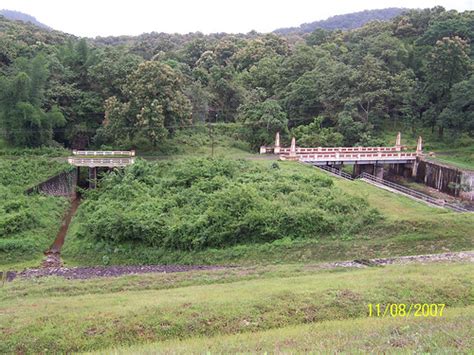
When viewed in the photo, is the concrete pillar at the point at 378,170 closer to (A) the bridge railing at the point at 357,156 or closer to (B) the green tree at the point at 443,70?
(A) the bridge railing at the point at 357,156

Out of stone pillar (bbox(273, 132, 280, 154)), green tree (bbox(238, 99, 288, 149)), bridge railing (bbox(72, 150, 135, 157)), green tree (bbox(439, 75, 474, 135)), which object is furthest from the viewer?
green tree (bbox(439, 75, 474, 135))

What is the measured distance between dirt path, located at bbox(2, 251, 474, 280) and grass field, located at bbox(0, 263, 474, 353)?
2.11 m

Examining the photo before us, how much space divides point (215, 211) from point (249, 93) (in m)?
32.6

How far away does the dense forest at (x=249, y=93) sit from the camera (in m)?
37.6

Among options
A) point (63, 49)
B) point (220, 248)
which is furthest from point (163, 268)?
point (63, 49)

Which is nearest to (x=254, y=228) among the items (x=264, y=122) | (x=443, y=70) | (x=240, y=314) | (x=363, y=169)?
(x=240, y=314)

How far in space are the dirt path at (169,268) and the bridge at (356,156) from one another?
62.3ft

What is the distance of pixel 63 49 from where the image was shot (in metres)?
48.1

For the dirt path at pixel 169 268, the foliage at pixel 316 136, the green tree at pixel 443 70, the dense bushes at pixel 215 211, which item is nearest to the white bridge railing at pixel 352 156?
the foliage at pixel 316 136

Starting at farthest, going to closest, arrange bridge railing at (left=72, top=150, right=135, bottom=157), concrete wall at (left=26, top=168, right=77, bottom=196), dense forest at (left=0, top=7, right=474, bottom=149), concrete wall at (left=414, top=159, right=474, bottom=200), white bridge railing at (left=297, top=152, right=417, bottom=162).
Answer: white bridge railing at (left=297, top=152, right=417, bottom=162) < dense forest at (left=0, top=7, right=474, bottom=149) < bridge railing at (left=72, top=150, right=135, bottom=157) < concrete wall at (left=414, top=159, right=474, bottom=200) < concrete wall at (left=26, top=168, right=77, bottom=196)

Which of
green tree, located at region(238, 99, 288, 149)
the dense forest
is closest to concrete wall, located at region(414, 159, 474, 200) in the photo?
the dense forest

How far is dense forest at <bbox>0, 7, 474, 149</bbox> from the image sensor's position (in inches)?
1481

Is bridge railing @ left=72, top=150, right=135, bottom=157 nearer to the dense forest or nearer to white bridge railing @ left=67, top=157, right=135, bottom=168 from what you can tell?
the dense forest

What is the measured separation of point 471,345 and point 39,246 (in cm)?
2141
